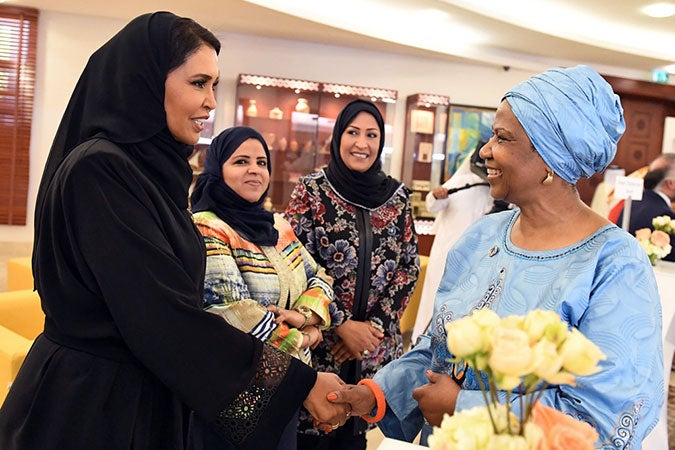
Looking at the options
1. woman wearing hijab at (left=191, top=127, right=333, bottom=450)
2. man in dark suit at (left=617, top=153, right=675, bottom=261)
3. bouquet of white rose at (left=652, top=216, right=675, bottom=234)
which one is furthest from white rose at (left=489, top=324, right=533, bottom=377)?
man in dark suit at (left=617, top=153, right=675, bottom=261)

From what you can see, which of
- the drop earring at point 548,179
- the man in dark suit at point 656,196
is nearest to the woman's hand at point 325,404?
the drop earring at point 548,179

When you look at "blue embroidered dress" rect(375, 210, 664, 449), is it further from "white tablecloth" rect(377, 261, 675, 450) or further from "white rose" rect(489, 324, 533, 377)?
"white tablecloth" rect(377, 261, 675, 450)

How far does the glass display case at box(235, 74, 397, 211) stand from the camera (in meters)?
8.06

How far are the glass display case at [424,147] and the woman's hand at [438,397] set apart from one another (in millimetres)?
7482

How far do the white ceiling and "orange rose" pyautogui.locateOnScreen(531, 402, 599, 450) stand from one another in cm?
600

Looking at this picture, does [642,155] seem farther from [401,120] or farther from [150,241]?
[150,241]

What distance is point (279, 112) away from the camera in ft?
26.8

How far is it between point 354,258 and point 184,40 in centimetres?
132

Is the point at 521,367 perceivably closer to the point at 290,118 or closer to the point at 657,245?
the point at 657,245

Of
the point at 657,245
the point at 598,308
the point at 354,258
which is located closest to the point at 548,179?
the point at 598,308

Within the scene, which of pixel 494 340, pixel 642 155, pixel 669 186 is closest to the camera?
pixel 494 340

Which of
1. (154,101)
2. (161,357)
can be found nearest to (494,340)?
(161,357)

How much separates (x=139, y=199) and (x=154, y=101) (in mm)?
239

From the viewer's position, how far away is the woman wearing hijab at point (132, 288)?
4.63 ft
